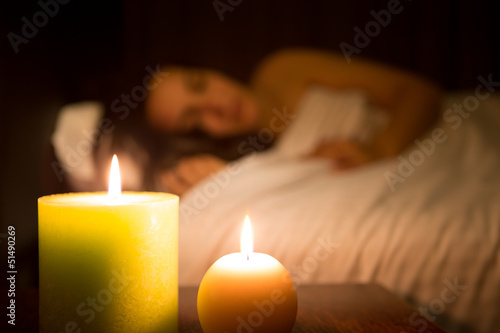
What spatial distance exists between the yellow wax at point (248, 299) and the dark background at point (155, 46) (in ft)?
3.13

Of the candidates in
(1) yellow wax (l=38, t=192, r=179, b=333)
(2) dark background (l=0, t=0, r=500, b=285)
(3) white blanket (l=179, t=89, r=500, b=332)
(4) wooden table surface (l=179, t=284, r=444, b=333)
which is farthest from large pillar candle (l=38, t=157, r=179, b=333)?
(2) dark background (l=0, t=0, r=500, b=285)

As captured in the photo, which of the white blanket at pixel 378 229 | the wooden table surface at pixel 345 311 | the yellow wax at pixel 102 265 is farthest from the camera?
the white blanket at pixel 378 229

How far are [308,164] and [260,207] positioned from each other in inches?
13.8

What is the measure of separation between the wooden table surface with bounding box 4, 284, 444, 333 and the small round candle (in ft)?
0.19

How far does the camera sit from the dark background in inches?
47.8

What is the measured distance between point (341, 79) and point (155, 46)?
2.52 feet

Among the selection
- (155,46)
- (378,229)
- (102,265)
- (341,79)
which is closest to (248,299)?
(102,265)

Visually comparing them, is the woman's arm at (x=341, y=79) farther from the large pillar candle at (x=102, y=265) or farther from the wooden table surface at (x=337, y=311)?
the large pillar candle at (x=102, y=265)

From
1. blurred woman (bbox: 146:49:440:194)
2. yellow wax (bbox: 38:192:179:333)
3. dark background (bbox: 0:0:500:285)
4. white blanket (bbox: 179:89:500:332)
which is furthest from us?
blurred woman (bbox: 146:49:440:194)

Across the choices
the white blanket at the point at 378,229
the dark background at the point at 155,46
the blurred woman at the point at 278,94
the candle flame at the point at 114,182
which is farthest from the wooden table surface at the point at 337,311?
the blurred woman at the point at 278,94

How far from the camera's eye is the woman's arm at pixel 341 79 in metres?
1.87

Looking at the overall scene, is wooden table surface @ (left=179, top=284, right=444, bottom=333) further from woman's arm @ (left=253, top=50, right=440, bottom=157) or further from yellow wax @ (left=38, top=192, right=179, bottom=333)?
woman's arm @ (left=253, top=50, right=440, bottom=157)

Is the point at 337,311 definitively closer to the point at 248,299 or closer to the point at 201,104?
the point at 248,299

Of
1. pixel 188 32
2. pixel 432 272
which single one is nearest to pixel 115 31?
pixel 188 32
